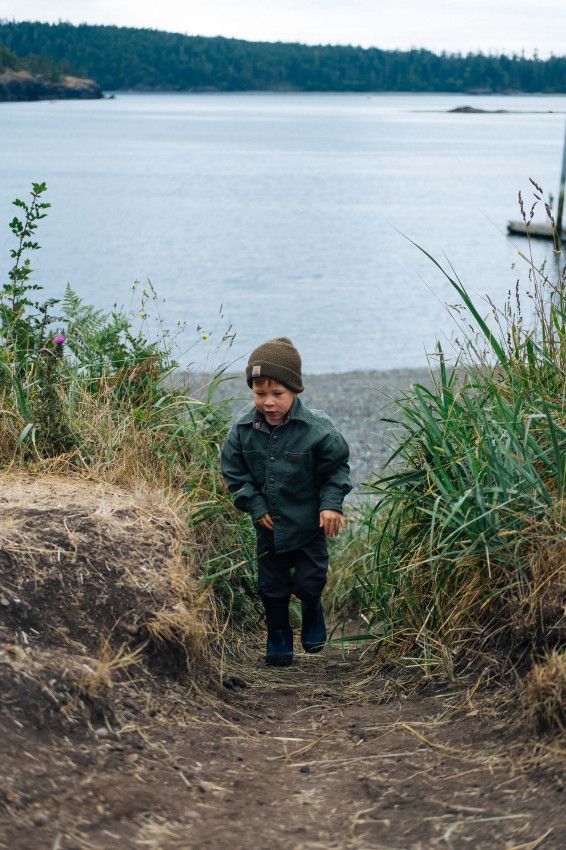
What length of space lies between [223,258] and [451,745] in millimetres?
35961

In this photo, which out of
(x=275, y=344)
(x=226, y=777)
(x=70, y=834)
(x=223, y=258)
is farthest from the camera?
(x=223, y=258)

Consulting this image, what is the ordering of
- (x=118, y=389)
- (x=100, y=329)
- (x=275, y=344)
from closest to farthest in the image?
(x=275, y=344) → (x=118, y=389) → (x=100, y=329)

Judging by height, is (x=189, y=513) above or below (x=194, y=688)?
above

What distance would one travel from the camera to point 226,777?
3164 millimetres

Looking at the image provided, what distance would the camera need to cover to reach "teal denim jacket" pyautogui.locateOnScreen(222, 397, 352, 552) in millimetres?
4453

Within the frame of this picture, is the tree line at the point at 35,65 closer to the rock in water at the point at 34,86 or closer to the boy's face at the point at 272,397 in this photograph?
the rock in water at the point at 34,86

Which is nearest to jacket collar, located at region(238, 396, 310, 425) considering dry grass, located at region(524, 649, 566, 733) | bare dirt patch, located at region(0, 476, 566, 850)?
bare dirt patch, located at region(0, 476, 566, 850)

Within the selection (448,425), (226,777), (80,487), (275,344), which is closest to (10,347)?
(80,487)

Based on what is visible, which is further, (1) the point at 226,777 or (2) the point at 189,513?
(2) the point at 189,513

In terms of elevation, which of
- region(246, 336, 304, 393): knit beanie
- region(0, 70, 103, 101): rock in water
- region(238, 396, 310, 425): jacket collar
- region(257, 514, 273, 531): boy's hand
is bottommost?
region(257, 514, 273, 531): boy's hand

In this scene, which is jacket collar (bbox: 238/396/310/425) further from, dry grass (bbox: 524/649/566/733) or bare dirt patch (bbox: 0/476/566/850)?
dry grass (bbox: 524/649/566/733)

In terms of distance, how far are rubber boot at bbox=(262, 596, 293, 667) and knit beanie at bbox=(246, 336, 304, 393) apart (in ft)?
3.06

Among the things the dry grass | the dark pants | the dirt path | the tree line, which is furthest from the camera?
the tree line

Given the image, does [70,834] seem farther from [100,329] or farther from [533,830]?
A: [100,329]
